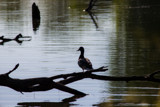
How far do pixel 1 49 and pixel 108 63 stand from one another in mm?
6197

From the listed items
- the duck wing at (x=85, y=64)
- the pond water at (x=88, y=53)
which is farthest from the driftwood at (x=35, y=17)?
the duck wing at (x=85, y=64)

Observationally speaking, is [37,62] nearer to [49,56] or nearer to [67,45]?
[49,56]

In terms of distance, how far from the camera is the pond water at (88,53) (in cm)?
1391

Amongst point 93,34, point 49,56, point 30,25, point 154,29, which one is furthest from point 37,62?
point 30,25

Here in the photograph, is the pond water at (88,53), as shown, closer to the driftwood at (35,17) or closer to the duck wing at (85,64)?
the driftwood at (35,17)

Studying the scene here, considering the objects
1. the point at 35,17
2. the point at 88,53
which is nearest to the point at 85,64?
the point at 88,53

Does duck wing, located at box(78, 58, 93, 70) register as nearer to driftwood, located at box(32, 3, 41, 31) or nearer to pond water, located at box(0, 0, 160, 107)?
pond water, located at box(0, 0, 160, 107)

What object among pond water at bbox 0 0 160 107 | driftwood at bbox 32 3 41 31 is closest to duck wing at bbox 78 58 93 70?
pond water at bbox 0 0 160 107

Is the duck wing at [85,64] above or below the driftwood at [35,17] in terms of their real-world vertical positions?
below

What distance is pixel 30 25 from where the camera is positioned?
3709 cm

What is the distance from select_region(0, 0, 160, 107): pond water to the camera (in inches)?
548

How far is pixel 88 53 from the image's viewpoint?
2278 centimetres

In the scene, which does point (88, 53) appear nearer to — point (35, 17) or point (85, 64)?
point (85, 64)

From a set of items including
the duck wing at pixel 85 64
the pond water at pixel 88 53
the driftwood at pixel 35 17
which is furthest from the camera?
the driftwood at pixel 35 17
